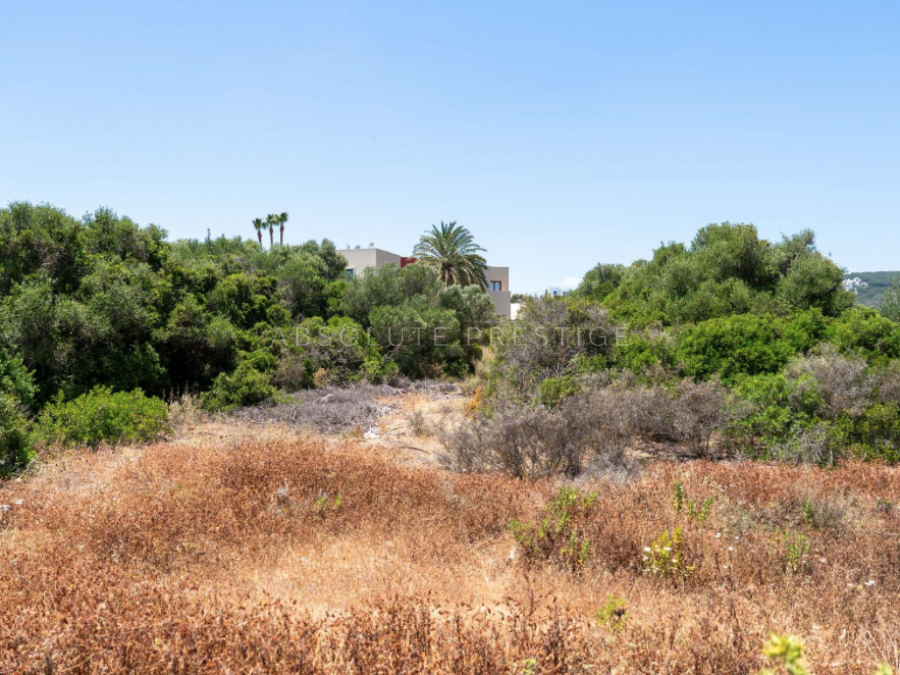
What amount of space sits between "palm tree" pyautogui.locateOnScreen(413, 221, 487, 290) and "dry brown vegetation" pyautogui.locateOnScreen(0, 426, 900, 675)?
2894 cm

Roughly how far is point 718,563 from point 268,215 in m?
47.6

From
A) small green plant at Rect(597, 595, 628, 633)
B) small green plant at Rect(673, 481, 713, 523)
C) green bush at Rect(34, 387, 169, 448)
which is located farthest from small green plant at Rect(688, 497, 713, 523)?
green bush at Rect(34, 387, 169, 448)

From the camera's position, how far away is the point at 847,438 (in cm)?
875

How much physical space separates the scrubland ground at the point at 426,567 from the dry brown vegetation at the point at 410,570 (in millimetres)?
→ 18

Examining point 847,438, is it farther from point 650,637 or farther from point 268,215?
point 268,215

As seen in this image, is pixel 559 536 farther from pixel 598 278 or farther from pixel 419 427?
pixel 598 278

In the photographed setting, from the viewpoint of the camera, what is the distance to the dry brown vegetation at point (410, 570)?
3.00 metres

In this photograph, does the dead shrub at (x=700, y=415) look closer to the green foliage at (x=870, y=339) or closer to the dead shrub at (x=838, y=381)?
the dead shrub at (x=838, y=381)

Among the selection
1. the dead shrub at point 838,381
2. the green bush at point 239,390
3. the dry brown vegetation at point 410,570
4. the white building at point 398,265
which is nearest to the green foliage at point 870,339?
the dead shrub at point 838,381

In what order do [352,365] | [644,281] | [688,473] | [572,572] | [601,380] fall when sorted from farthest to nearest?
[644,281], [352,365], [601,380], [688,473], [572,572]

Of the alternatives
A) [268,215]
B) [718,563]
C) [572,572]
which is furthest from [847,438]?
[268,215]

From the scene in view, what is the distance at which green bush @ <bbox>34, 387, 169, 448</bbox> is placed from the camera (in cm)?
941

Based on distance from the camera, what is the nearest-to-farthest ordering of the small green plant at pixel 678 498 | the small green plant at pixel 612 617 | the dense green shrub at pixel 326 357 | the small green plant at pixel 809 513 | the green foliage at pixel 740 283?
1. the small green plant at pixel 612 617
2. the small green plant at pixel 809 513
3. the small green plant at pixel 678 498
4. the dense green shrub at pixel 326 357
5. the green foliage at pixel 740 283

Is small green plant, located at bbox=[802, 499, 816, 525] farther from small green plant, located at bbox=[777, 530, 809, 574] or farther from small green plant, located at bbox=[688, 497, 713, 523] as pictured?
small green plant, located at bbox=[688, 497, 713, 523]
